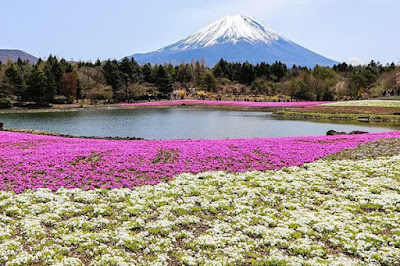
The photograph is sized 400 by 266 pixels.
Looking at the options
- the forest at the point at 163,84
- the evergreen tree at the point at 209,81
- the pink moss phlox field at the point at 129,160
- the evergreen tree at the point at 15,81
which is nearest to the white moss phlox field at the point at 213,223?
the pink moss phlox field at the point at 129,160

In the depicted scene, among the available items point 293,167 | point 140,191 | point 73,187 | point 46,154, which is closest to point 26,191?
point 73,187

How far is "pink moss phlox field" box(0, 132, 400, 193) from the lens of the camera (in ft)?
56.0

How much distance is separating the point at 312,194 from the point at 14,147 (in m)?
21.9

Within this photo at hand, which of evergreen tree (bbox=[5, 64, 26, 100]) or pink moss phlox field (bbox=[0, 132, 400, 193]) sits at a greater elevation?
evergreen tree (bbox=[5, 64, 26, 100])

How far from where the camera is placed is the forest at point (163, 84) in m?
92.6

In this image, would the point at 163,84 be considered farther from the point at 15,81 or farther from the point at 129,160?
the point at 129,160

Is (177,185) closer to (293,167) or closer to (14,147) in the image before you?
(293,167)

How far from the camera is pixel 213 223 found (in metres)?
12.1

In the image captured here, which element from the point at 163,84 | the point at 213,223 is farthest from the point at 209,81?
the point at 213,223

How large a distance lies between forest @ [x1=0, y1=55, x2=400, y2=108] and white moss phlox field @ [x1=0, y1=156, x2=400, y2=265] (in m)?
84.6

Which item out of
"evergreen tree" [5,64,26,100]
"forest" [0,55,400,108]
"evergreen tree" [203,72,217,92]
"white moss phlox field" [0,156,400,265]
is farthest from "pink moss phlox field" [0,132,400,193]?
"evergreen tree" [203,72,217,92]

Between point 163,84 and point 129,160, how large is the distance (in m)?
104

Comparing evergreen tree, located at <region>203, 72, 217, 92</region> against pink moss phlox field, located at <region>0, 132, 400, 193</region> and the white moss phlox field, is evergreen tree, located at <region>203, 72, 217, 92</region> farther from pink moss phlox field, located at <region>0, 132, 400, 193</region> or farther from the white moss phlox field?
the white moss phlox field

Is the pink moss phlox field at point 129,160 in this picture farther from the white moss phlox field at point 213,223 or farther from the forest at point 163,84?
the forest at point 163,84
